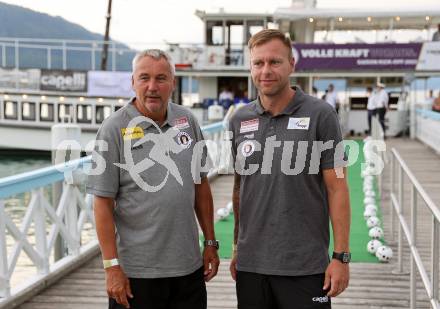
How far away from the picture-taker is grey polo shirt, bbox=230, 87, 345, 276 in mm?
2857

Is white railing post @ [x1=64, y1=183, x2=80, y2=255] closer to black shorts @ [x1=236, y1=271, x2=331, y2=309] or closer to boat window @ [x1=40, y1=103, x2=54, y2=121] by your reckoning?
black shorts @ [x1=236, y1=271, x2=331, y2=309]

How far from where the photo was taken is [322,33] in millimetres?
25109

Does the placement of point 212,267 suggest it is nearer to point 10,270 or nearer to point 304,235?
point 304,235

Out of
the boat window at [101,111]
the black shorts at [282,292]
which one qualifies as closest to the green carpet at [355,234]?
the black shorts at [282,292]

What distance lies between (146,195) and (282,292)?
2.34 feet

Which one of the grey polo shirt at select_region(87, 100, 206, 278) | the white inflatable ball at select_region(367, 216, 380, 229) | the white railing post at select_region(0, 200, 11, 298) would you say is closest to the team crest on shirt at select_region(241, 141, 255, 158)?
the grey polo shirt at select_region(87, 100, 206, 278)

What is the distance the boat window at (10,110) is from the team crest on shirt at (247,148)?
23.6 meters

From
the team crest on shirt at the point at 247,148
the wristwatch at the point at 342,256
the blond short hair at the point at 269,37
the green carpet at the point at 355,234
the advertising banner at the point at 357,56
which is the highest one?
the advertising banner at the point at 357,56

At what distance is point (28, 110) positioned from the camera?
2533 cm

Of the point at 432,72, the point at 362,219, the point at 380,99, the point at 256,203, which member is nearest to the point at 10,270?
the point at 256,203

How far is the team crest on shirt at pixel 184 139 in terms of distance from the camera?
9.94ft

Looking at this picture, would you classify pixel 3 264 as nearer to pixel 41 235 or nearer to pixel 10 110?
pixel 41 235

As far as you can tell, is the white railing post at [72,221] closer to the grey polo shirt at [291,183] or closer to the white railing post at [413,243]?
the white railing post at [413,243]

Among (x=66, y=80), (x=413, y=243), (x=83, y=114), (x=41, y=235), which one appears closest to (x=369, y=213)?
(x=413, y=243)
